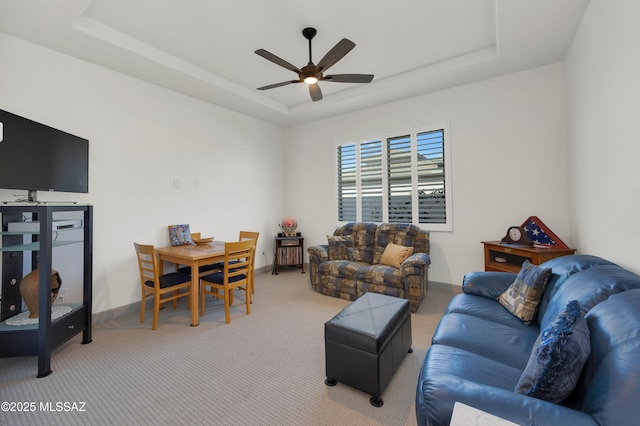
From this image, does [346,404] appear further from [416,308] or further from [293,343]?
[416,308]

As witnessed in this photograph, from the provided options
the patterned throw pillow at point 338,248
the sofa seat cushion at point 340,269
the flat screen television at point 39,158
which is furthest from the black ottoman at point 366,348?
the flat screen television at point 39,158

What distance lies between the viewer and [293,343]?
99.2 inches

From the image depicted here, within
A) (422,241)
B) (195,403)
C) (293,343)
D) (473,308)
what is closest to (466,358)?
(473,308)

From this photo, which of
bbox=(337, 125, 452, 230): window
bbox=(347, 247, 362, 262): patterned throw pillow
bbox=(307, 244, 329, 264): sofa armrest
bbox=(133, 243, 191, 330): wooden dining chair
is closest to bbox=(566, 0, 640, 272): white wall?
bbox=(337, 125, 452, 230): window

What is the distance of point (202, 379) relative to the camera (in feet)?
6.64

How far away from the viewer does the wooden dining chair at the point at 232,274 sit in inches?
116

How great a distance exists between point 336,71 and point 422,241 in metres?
2.65

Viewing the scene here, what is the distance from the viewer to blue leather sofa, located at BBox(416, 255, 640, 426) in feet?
2.82

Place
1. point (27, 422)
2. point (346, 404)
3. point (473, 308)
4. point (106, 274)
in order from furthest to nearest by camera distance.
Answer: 1. point (106, 274)
2. point (473, 308)
3. point (346, 404)
4. point (27, 422)

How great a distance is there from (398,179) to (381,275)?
1.72 m

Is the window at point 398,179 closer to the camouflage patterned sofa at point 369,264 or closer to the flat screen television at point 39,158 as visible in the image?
the camouflage patterned sofa at point 369,264

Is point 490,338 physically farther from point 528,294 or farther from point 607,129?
point 607,129

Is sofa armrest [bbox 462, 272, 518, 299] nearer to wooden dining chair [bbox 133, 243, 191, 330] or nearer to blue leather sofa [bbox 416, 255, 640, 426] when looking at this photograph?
blue leather sofa [bbox 416, 255, 640, 426]

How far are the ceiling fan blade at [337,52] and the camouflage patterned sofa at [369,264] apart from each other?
2.36m
